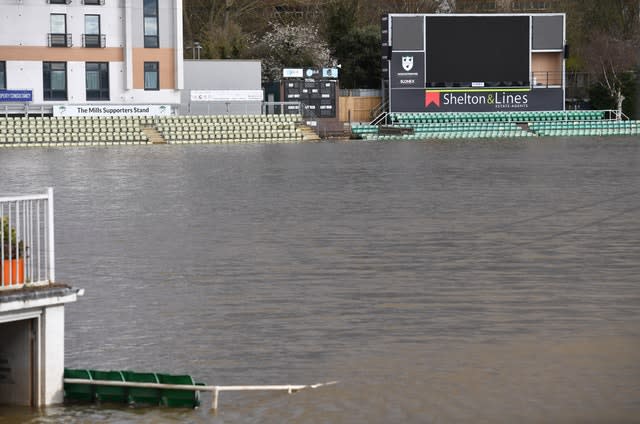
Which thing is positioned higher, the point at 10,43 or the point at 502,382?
the point at 10,43

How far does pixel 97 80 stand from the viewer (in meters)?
85.1

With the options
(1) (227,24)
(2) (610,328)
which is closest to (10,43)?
(1) (227,24)

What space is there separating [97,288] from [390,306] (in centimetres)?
561

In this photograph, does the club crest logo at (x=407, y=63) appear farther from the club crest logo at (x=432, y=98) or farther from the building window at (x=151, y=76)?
the building window at (x=151, y=76)

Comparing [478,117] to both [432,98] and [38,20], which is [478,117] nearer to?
[432,98]

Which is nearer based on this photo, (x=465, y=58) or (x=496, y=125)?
(x=465, y=58)

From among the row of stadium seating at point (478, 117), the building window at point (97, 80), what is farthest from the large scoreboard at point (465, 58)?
the building window at point (97, 80)

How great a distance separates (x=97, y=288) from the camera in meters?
25.0

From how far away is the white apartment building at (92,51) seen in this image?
83562 millimetres

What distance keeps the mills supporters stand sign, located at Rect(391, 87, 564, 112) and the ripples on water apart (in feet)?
131

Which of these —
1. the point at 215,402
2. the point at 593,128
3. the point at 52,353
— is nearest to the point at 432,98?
the point at 593,128

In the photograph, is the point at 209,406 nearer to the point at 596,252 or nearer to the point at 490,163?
the point at 596,252

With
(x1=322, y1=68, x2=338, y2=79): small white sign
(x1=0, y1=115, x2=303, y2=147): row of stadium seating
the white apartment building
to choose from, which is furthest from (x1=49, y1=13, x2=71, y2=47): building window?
(x1=322, y1=68, x2=338, y2=79): small white sign

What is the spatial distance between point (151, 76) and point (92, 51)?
13.2ft
